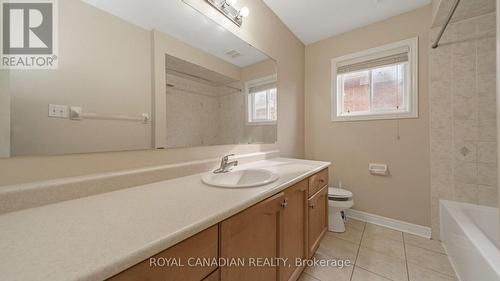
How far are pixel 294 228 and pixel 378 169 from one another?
150 cm

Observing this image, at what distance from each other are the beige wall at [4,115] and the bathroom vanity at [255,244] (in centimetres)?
65

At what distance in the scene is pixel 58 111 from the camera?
71 cm

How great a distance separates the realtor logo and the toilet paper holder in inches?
103

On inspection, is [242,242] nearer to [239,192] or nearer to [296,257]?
[239,192]

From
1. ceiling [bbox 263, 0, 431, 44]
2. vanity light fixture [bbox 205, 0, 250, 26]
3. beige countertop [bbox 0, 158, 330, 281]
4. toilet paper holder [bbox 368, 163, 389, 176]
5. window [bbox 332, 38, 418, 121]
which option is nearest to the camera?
beige countertop [bbox 0, 158, 330, 281]

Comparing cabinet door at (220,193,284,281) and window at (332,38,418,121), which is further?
window at (332,38,418,121)

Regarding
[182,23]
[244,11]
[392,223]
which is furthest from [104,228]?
[392,223]

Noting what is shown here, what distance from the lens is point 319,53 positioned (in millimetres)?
2480

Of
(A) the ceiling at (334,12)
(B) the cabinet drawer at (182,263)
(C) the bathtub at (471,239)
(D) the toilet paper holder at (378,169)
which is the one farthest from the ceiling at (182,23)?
(C) the bathtub at (471,239)

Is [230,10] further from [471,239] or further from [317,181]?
[471,239]

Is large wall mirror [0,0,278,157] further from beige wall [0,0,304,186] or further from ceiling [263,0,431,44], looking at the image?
ceiling [263,0,431,44]

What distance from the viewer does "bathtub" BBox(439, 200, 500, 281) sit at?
975 mm

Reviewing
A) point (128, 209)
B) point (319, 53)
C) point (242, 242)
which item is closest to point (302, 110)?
point (319, 53)

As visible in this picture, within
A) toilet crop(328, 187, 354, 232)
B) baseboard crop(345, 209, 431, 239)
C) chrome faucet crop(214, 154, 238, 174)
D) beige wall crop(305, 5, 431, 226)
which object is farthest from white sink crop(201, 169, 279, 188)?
baseboard crop(345, 209, 431, 239)
